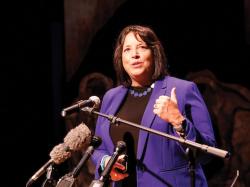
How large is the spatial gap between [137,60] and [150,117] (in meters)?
0.31

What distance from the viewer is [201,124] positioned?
1707 millimetres

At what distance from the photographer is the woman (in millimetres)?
1694

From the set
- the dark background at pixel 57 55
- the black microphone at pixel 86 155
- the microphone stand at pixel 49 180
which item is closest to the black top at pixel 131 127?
the black microphone at pixel 86 155

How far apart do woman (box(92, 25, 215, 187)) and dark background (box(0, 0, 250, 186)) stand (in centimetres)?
145

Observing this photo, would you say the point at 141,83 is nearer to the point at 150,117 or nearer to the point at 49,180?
the point at 150,117

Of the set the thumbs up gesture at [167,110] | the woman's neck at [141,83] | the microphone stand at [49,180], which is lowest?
the microphone stand at [49,180]

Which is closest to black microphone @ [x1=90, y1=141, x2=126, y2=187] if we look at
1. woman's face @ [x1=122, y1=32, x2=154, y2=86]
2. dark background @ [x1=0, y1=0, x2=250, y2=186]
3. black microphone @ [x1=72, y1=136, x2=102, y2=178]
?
black microphone @ [x1=72, y1=136, x2=102, y2=178]

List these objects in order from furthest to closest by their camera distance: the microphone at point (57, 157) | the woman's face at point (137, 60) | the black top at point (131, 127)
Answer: the woman's face at point (137, 60), the black top at point (131, 127), the microphone at point (57, 157)

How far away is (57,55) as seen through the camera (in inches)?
150

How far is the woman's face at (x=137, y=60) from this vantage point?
190 centimetres

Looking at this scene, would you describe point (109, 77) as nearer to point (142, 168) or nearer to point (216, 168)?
point (216, 168)

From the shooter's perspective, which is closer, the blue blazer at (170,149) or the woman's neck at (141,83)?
the blue blazer at (170,149)

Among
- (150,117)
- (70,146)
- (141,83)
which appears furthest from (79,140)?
(141,83)

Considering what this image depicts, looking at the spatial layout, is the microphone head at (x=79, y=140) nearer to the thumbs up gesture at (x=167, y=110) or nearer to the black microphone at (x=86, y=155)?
the black microphone at (x=86, y=155)
